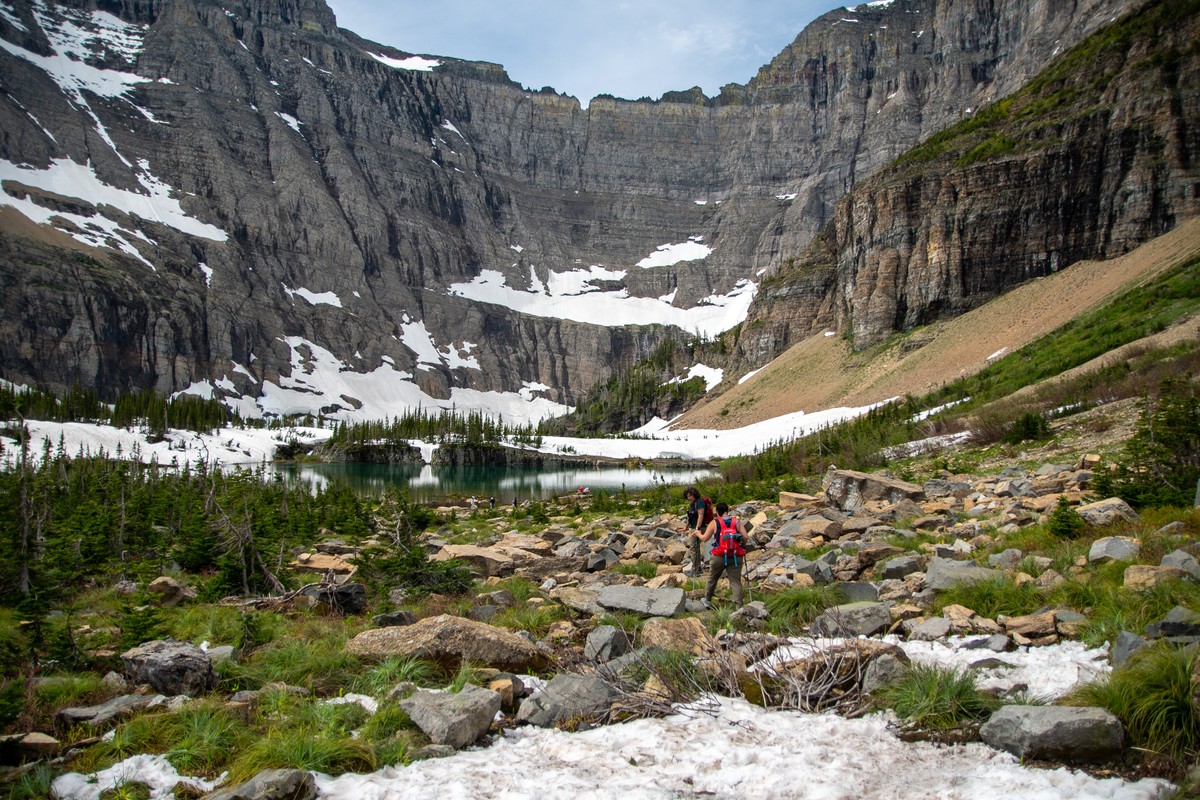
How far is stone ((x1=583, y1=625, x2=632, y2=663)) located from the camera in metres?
7.89

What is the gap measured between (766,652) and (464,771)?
3.36 metres

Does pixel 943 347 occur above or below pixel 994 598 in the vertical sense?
above

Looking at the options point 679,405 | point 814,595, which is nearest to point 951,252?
point 679,405

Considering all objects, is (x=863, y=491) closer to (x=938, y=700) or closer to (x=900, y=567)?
(x=900, y=567)

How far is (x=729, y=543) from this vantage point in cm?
985

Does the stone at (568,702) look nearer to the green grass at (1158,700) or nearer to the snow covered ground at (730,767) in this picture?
the snow covered ground at (730,767)

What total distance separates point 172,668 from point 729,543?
696 cm

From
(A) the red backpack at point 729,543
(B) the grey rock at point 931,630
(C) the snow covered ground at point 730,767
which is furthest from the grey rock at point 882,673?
(A) the red backpack at point 729,543

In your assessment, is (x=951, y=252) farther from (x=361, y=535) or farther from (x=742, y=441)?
(x=361, y=535)

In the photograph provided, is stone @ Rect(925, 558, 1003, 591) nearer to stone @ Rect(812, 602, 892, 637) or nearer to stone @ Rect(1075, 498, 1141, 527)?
stone @ Rect(812, 602, 892, 637)

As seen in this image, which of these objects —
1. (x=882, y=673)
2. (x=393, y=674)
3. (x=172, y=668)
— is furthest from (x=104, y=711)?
(x=882, y=673)

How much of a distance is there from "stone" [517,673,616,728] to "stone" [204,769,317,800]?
2.08m

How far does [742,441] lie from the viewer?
274ft

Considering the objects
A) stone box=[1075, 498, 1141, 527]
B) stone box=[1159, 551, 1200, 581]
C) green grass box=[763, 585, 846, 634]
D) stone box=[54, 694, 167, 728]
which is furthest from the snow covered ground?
stone box=[1075, 498, 1141, 527]
